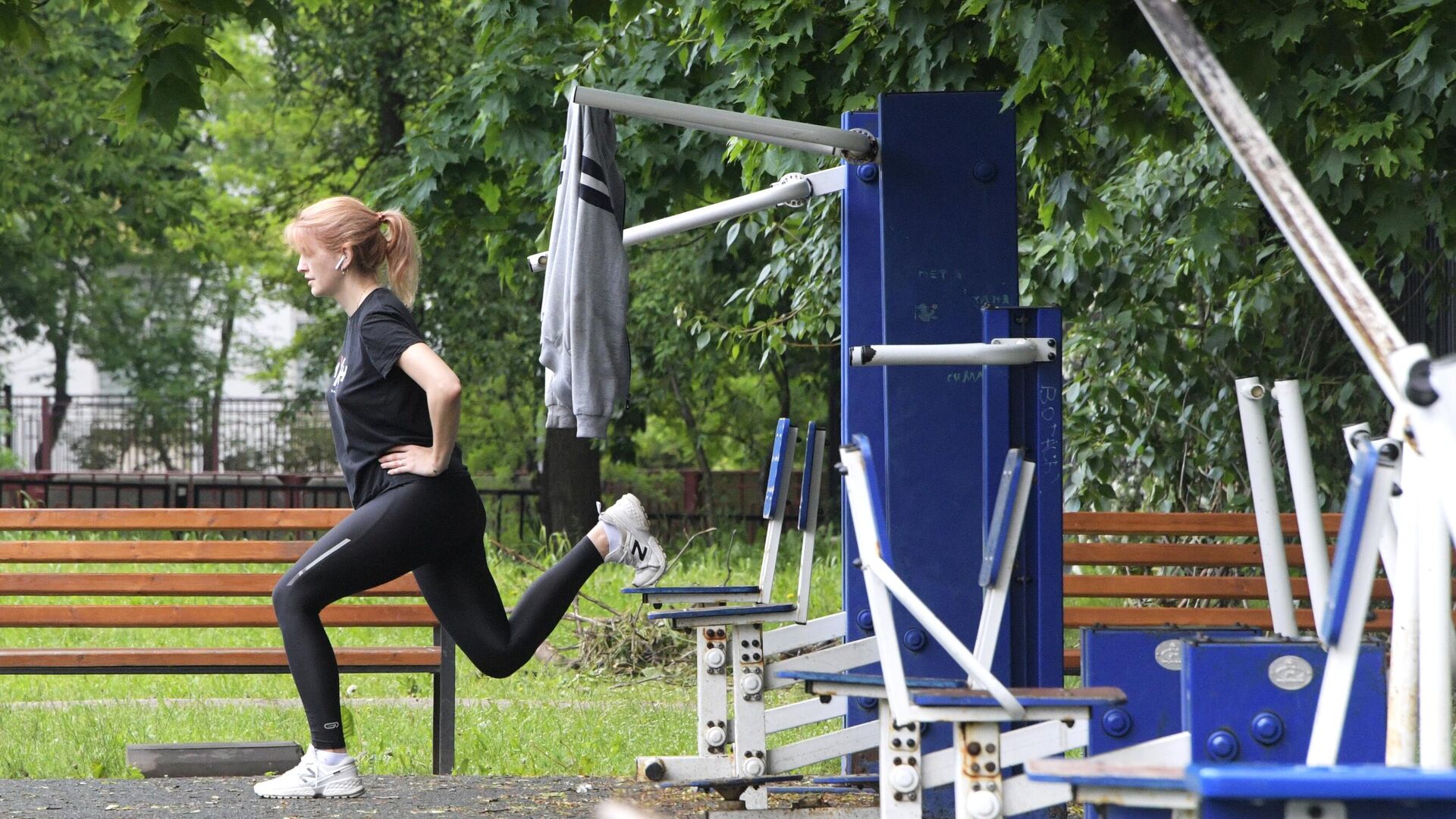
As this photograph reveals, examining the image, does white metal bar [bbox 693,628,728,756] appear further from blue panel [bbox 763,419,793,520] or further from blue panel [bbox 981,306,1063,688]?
blue panel [bbox 981,306,1063,688]

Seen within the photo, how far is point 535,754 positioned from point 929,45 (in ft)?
10.3

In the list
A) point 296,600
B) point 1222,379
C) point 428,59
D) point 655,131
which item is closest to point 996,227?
point 296,600

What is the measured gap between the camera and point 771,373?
744 inches

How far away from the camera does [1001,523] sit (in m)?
3.54

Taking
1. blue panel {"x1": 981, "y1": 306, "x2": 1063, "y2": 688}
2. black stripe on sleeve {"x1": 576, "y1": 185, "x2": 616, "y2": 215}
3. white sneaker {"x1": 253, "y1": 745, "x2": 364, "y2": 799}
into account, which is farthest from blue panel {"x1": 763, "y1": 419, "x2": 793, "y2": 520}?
white sneaker {"x1": 253, "y1": 745, "x2": 364, "y2": 799}

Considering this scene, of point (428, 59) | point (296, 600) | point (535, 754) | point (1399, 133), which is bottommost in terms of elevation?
point (535, 754)

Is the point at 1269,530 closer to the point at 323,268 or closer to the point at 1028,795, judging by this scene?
the point at 1028,795

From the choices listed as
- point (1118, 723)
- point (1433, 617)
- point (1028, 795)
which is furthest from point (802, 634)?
point (1433, 617)

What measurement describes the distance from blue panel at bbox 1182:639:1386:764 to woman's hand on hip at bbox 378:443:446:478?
86.6 inches

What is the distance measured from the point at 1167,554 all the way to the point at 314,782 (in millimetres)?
3381

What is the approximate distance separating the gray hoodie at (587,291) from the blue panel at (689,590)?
22.9 inches

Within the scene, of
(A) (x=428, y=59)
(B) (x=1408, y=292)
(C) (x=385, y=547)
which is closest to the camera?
(C) (x=385, y=547)

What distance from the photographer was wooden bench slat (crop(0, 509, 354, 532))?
602 cm

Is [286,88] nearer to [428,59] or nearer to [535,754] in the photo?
[428,59]
